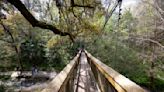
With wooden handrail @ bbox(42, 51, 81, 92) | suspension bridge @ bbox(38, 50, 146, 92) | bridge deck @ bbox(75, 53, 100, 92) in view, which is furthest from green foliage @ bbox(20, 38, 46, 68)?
wooden handrail @ bbox(42, 51, 81, 92)

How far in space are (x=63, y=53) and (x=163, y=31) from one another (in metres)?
13.0

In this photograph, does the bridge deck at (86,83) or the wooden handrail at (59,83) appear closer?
the wooden handrail at (59,83)

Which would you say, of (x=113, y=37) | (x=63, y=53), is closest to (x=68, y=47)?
(x=63, y=53)

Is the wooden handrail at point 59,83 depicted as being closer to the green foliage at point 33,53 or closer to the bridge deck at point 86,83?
the bridge deck at point 86,83

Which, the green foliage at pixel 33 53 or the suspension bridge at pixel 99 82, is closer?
the suspension bridge at pixel 99 82

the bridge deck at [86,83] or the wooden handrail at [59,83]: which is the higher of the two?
the wooden handrail at [59,83]

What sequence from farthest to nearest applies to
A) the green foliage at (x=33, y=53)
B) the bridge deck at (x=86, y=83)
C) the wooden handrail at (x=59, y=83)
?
the green foliage at (x=33, y=53) → the bridge deck at (x=86, y=83) → the wooden handrail at (x=59, y=83)

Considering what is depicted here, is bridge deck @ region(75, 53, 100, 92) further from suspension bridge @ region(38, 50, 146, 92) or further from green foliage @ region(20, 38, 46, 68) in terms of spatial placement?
green foliage @ region(20, 38, 46, 68)

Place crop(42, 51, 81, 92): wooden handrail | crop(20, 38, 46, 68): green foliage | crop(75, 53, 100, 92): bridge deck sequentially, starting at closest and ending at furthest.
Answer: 1. crop(42, 51, 81, 92): wooden handrail
2. crop(75, 53, 100, 92): bridge deck
3. crop(20, 38, 46, 68): green foliage

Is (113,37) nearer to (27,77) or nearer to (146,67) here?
(146,67)

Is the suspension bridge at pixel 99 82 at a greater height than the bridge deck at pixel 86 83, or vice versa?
the suspension bridge at pixel 99 82

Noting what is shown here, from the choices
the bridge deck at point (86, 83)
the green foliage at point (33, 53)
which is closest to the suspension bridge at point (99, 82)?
the bridge deck at point (86, 83)

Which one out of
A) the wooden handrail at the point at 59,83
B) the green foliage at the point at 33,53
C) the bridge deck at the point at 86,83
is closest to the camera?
the wooden handrail at the point at 59,83

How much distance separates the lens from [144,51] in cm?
2344
